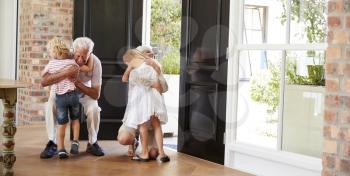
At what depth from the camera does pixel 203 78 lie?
4961 millimetres

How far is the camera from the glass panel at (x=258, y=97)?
4215mm

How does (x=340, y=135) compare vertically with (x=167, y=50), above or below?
below

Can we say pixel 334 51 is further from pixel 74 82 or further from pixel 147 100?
pixel 74 82

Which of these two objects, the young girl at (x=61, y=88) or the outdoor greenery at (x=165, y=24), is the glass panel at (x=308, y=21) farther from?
the outdoor greenery at (x=165, y=24)

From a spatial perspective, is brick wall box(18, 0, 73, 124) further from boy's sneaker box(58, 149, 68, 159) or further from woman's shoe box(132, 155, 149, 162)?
woman's shoe box(132, 155, 149, 162)

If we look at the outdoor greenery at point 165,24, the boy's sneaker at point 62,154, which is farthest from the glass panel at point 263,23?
the outdoor greenery at point 165,24

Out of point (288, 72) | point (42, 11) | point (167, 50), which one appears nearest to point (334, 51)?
point (288, 72)

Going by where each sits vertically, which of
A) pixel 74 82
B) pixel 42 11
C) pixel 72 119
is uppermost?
pixel 42 11

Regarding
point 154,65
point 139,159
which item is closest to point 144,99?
point 154,65

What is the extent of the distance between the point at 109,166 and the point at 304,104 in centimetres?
184

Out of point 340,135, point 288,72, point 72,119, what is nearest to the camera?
point 340,135

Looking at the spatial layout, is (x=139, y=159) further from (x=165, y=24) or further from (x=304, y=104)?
(x=165, y=24)

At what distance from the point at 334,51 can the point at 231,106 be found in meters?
2.06

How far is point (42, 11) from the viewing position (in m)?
6.84
